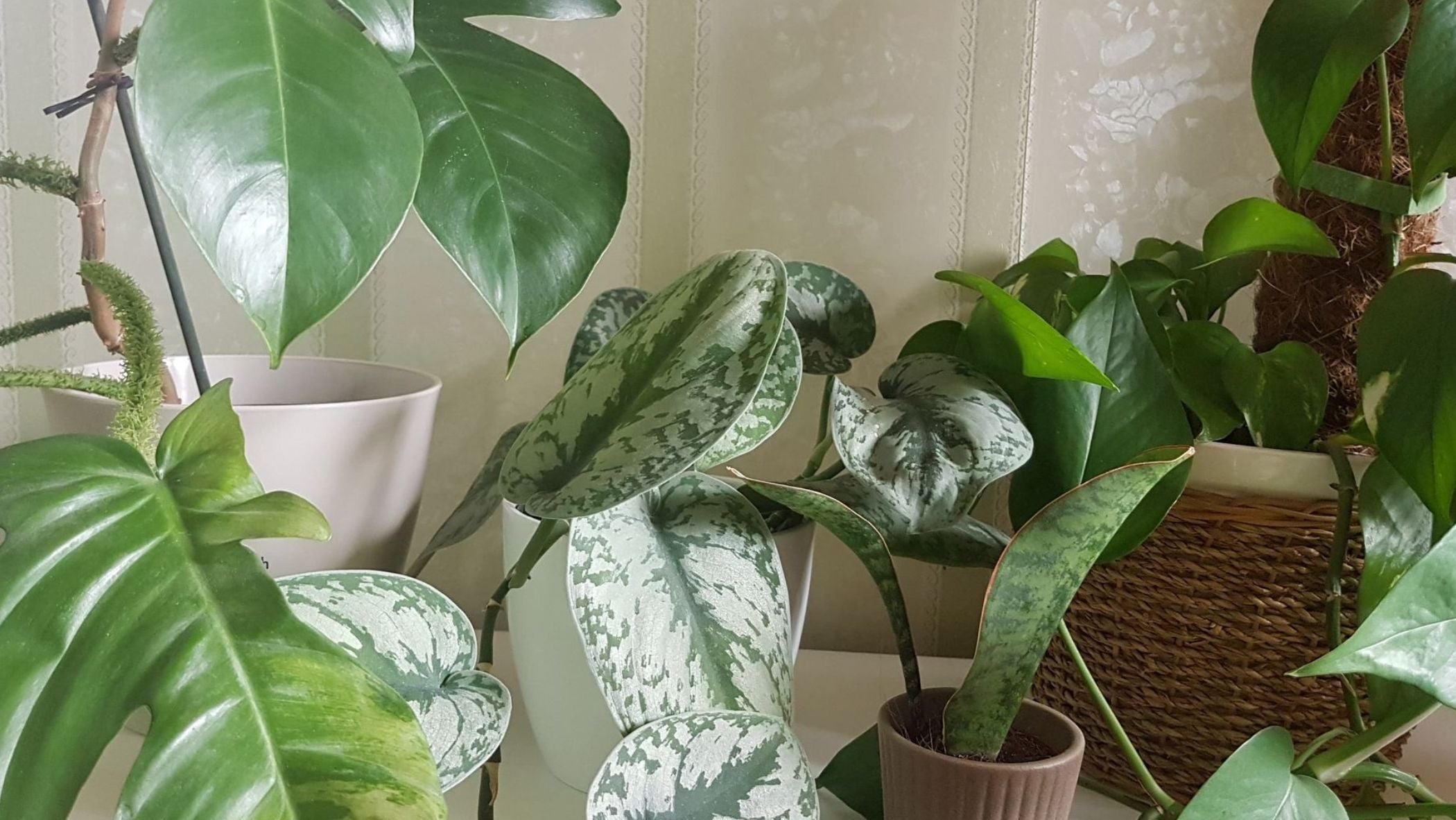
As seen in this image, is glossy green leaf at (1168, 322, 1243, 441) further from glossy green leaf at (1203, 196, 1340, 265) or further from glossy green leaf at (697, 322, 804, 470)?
glossy green leaf at (697, 322, 804, 470)

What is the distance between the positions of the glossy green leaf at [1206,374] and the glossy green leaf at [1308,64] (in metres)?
0.11

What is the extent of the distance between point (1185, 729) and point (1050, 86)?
492 millimetres

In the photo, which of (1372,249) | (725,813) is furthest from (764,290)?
(1372,249)

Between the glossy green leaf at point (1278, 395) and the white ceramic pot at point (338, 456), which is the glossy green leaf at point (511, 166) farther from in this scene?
the glossy green leaf at point (1278, 395)

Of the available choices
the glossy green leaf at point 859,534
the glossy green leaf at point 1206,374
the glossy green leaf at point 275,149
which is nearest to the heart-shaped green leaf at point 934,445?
the glossy green leaf at point 859,534

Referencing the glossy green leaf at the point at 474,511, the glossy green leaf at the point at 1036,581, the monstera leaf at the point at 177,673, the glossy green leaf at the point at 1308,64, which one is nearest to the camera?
the monstera leaf at the point at 177,673

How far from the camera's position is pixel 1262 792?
15.8 inches

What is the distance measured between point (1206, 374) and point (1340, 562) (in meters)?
0.12

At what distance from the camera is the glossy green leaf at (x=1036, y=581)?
1.20ft

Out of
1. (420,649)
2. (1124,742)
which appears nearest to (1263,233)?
(1124,742)

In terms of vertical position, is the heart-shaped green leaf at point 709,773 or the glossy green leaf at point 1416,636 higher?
the glossy green leaf at point 1416,636

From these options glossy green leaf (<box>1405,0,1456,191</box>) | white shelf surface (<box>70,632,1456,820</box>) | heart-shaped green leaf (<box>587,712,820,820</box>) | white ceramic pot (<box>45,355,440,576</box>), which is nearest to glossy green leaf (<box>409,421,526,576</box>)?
white ceramic pot (<box>45,355,440,576</box>)

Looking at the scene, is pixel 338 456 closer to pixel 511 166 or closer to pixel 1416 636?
pixel 511 166

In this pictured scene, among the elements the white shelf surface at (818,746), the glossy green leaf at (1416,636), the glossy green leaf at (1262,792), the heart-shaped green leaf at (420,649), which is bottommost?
the white shelf surface at (818,746)
